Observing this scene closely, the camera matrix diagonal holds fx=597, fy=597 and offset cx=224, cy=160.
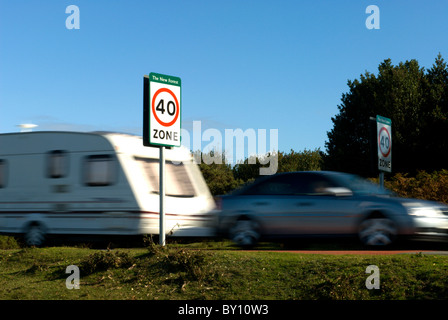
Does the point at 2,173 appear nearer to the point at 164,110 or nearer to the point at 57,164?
the point at 57,164

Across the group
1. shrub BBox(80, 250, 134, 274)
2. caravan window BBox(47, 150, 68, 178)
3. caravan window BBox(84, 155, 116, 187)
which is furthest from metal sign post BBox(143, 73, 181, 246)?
caravan window BBox(47, 150, 68, 178)

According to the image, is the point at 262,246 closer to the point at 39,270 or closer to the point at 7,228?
the point at 39,270

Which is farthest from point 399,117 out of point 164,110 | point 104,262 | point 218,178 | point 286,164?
point 104,262

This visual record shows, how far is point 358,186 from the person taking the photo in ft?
40.4

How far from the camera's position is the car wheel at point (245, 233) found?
12.6 m

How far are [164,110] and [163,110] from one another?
0.03m

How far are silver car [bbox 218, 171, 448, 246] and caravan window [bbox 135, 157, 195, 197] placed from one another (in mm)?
2135

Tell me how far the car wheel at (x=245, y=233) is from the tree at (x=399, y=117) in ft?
92.1

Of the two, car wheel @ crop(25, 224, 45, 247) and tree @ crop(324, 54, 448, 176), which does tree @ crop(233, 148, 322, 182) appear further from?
car wheel @ crop(25, 224, 45, 247)

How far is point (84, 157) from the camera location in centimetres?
1473

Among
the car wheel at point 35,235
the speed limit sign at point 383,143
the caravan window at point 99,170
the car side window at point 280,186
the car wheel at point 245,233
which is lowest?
the car wheel at point 35,235

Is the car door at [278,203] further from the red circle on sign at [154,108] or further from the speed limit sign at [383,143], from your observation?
the red circle on sign at [154,108]

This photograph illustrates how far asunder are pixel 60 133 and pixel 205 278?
7911mm

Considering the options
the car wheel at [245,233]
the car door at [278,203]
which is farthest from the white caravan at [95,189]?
the car door at [278,203]
